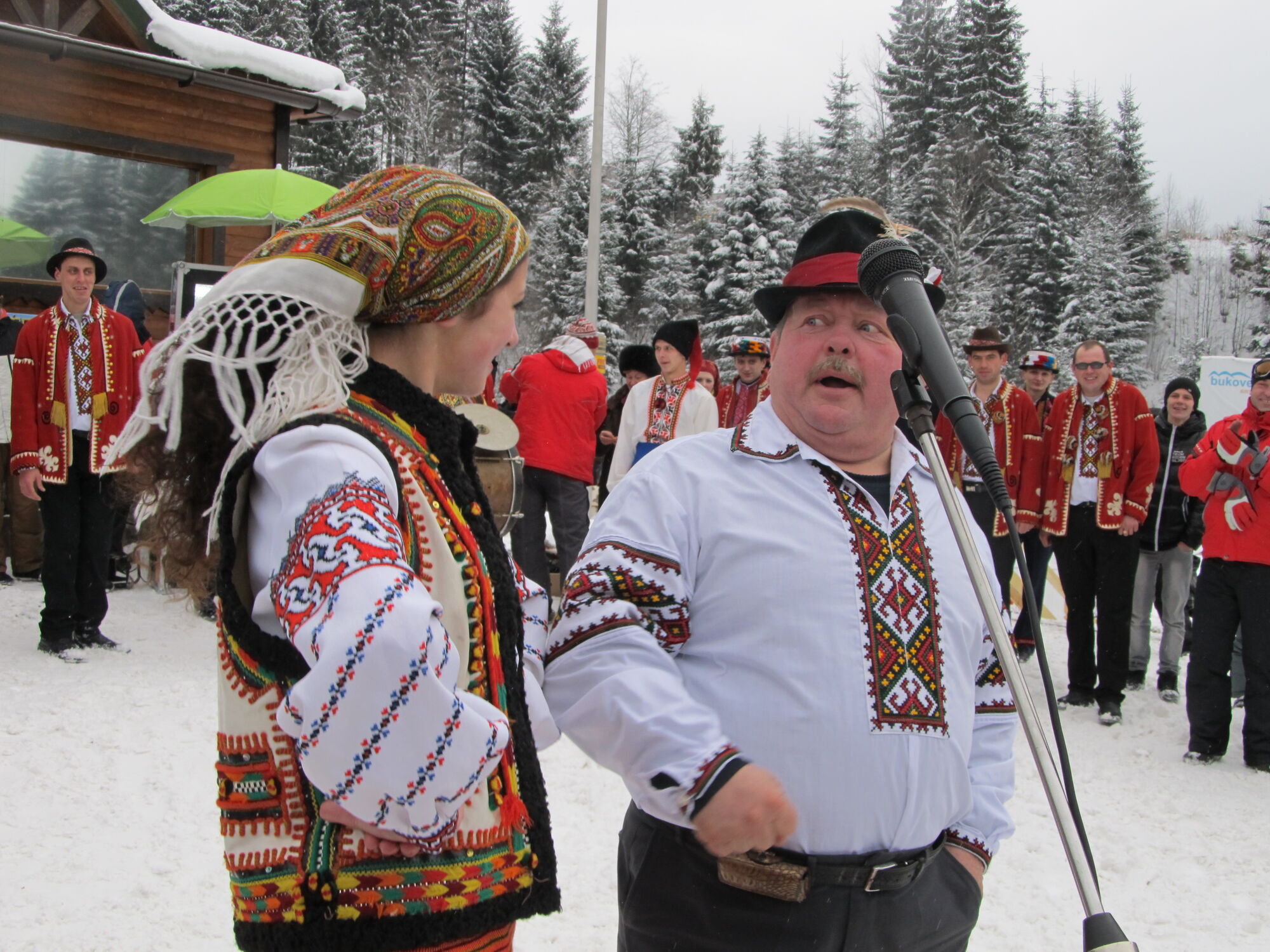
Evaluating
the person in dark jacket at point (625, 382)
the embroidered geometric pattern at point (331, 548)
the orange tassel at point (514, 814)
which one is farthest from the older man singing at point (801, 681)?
the person in dark jacket at point (625, 382)

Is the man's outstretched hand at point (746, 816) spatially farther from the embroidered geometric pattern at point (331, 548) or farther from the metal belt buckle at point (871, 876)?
the embroidered geometric pattern at point (331, 548)

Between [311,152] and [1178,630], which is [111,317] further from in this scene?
[311,152]

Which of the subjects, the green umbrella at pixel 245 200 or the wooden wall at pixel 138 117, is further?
the wooden wall at pixel 138 117

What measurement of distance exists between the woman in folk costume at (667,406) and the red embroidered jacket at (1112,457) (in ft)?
8.17

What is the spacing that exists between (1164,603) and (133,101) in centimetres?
1061

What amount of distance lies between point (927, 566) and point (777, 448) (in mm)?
351

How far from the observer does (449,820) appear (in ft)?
4.34

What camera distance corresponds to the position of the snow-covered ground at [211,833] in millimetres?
3340

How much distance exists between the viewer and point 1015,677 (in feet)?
4.27

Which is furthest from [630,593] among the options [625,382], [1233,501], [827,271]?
[625,382]

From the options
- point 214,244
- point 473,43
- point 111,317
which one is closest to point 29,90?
point 214,244

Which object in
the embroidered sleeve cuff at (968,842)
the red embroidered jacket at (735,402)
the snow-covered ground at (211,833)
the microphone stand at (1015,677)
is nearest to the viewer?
the microphone stand at (1015,677)

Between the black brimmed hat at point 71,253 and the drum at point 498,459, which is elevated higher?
the black brimmed hat at point 71,253

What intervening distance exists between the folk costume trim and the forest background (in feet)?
69.6
